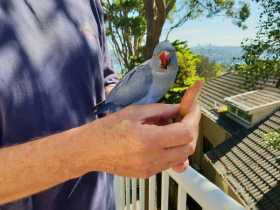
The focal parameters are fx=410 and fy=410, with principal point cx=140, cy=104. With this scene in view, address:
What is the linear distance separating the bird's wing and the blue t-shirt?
7cm

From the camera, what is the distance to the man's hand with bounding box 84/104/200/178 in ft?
2.41

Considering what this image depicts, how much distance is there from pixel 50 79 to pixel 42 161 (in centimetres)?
27

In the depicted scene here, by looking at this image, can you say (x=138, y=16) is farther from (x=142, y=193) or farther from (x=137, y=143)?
(x=137, y=143)

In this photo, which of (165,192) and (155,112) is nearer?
(155,112)

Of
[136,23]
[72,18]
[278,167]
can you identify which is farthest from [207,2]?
[72,18]

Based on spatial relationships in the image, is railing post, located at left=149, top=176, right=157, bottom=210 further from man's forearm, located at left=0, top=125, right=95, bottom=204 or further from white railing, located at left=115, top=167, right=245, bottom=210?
man's forearm, located at left=0, top=125, right=95, bottom=204

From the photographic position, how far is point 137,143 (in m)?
0.73

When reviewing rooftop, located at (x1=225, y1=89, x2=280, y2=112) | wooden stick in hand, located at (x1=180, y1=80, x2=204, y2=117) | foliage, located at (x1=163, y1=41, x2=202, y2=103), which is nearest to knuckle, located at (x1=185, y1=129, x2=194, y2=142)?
wooden stick in hand, located at (x1=180, y1=80, x2=204, y2=117)

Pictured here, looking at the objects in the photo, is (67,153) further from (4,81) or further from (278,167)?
(278,167)

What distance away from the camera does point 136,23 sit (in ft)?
41.2

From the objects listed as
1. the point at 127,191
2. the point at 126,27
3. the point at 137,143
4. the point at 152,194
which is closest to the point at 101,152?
the point at 137,143

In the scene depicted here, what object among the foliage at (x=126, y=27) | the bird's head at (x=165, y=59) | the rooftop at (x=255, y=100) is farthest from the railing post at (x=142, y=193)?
the foliage at (x=126, y=27)

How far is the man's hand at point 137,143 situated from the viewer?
2.41 feet

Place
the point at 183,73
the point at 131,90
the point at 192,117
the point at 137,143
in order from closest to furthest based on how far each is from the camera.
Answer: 1. the point at 137,143
2. the point at 192,117
3. the point at 131,90
4. the point at 183,73
